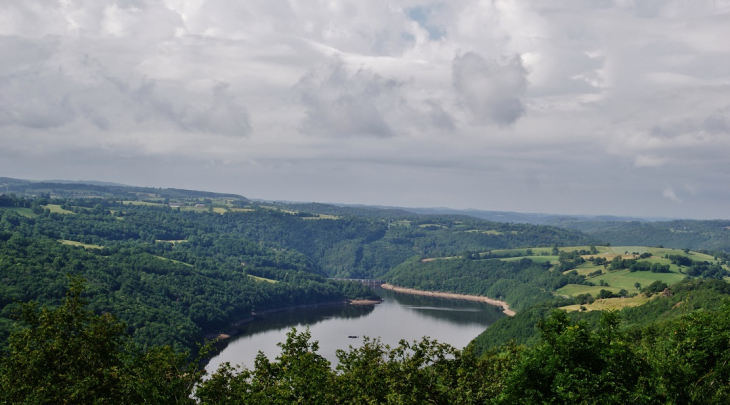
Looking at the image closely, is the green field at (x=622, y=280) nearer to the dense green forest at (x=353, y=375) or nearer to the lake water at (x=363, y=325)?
the lake water at (x=363, y=325)

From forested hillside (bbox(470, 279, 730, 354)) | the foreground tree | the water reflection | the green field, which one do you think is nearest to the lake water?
the water reflection

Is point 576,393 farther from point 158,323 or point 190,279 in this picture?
point 190,279

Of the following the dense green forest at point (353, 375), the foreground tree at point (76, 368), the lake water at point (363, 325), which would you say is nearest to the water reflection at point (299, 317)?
the lake water at point (363, 325)

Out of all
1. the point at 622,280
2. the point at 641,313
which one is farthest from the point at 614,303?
the point at 622,280

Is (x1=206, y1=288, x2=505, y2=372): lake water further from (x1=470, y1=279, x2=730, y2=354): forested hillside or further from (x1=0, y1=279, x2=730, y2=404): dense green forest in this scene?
(x1=0, y1=279, x2=730, y2=404): dense green forest

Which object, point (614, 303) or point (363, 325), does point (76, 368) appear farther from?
point (363, 325)

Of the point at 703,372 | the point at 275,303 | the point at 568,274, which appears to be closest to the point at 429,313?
the point at 275,303
